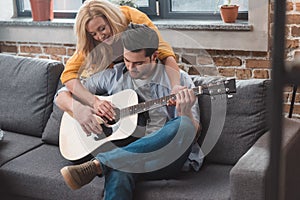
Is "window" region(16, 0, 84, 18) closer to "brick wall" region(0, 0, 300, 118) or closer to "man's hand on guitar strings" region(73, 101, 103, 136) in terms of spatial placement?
"brick wall" region(0, 0, 300, 118)

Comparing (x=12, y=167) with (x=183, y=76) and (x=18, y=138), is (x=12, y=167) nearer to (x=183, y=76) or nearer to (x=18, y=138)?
(x=18, y=138)

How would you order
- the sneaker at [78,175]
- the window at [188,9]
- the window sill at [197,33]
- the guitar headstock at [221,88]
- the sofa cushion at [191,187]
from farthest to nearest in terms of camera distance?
the window at [188,9]
the window sill at [197,33]
the guitar headstock at [221,88]
the sneaker at [78,175]
the sofa cushion at [191,187]

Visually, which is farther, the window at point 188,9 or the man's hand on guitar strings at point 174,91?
the window at point 188,9

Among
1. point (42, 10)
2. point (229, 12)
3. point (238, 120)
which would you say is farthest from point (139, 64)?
point (42, 10)

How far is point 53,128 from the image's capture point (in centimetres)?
305

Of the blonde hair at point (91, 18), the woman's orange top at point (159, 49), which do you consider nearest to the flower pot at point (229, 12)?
the woman's orange top at point (159, 49)

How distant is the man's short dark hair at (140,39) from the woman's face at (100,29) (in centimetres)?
9

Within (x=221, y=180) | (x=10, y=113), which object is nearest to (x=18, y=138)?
(x=10, y=113)

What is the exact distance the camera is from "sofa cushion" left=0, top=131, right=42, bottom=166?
115 inches

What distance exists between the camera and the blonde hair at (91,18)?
2.81m

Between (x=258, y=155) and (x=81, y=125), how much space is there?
3.15 feet

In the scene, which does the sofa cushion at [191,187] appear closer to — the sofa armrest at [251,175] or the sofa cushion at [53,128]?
the sofa armrest at [251,175]

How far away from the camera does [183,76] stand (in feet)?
8.75

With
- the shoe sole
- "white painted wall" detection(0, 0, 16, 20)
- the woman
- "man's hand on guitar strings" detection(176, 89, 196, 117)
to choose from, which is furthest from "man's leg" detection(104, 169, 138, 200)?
"white painted wall" detection(0, 0, 16, 20)
